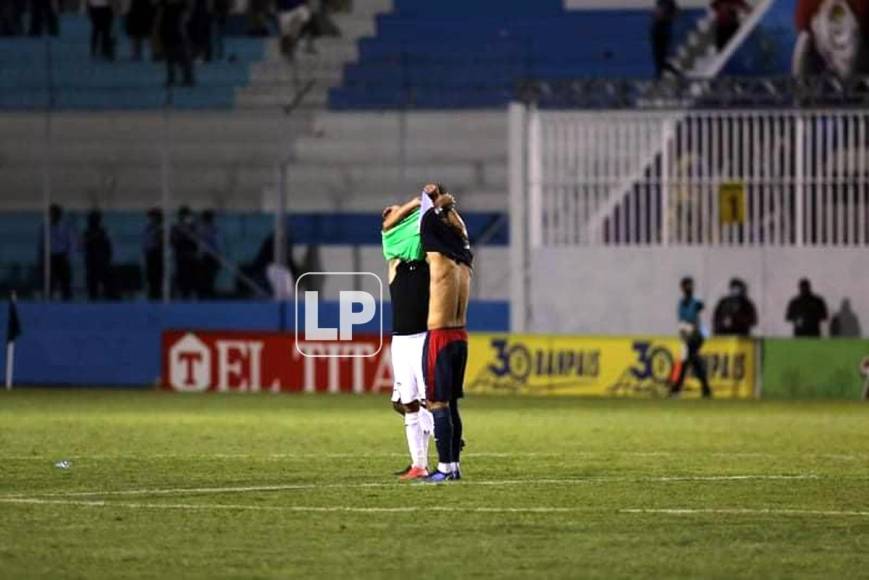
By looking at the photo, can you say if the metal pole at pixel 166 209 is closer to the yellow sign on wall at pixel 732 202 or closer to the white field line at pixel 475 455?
the yellow sign on wall at pixel 732 202

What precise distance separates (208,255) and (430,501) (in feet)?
83.0

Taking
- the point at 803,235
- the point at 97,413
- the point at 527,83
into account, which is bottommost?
the point at 97,413

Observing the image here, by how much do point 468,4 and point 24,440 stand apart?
2376 centimetres

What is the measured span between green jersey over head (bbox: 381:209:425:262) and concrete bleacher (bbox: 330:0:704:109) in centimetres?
2464

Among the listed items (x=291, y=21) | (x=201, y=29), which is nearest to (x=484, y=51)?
Result: (x=291, y=21)

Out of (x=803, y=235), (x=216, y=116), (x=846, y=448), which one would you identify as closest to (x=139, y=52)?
(x=216, y=116)

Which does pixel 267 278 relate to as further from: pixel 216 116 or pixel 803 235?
pixel 803 235

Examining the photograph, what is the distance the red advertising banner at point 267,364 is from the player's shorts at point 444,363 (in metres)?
19.8

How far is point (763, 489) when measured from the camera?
56.5ft

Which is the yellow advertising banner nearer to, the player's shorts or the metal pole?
the metal pole

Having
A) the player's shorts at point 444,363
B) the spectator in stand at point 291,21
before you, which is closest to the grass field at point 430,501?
the player's shorts at point 444,363

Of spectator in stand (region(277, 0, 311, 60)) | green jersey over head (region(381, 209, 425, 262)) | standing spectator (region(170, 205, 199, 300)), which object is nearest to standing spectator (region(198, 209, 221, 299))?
standing spectator (region(170, 205, 199, 300))

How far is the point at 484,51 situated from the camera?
4366cm

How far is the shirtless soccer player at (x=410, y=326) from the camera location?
58.8 feet
